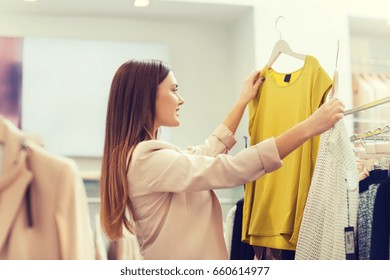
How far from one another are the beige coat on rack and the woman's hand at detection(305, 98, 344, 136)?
51 cm

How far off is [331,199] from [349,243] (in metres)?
0.11

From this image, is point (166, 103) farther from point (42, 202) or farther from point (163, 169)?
point (42, 202)

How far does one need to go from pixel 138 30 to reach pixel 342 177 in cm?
100

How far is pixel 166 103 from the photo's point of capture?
151 centimetres

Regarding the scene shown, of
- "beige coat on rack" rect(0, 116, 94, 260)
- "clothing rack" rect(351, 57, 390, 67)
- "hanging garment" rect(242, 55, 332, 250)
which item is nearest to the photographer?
"beige coat on rack" rect(0, 116, 94, 260)

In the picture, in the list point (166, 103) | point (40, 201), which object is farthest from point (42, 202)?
point (166, 103)

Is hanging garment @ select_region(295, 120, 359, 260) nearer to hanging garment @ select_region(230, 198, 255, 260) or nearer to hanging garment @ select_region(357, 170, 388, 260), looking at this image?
hanging garment @ select_region(357, 170, 388, 260)

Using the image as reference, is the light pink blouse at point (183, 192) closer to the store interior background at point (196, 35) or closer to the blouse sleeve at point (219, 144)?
the blouse sleeve at point (219, 144)

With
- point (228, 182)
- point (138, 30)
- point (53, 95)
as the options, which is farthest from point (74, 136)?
point (228, 182)

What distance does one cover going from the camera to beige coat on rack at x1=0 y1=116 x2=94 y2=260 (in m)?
1.21

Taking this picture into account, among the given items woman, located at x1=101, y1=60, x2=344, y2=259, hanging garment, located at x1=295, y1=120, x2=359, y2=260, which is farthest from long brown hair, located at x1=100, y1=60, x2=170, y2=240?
hanging garment, located at x1=295, y1=120, x2=359, y2=260

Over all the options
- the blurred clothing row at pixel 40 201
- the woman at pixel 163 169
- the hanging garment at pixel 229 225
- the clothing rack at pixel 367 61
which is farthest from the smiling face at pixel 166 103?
the clothing rack at pixel 367 61

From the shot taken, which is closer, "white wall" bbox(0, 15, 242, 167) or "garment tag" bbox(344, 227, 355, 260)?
"garment tag" bbox(344, 227, 355, 260)

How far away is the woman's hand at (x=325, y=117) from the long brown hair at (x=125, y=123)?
378 millimetres
